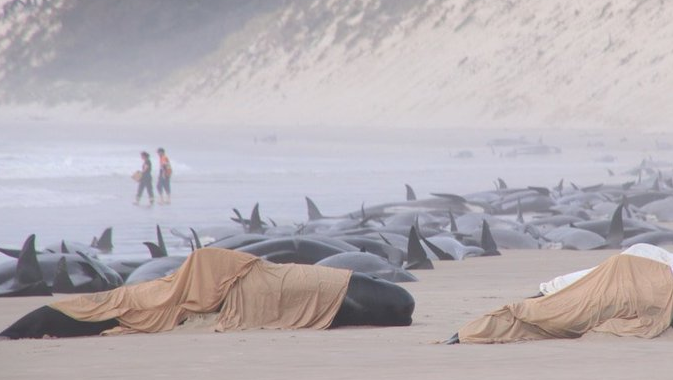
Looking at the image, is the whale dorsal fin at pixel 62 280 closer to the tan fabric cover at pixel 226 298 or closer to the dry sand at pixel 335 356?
the dry sand at pixel 335 356

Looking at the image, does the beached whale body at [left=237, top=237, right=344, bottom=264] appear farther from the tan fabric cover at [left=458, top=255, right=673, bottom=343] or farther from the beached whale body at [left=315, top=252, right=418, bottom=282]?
the tan fabric cover at [left=458, top=255, right=673, bottom=343]

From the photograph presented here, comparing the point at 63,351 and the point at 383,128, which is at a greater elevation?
the point at 383,128

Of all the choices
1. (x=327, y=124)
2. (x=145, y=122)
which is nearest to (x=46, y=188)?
(x=327, y=124)

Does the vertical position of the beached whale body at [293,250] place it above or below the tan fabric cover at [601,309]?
above

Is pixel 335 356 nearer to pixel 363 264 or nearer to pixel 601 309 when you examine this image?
pixel 601 309

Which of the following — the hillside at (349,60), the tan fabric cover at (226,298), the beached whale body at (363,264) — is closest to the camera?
the tan fabric cover at (226,298)

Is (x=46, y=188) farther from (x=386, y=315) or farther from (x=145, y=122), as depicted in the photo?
(x=145, y=122)

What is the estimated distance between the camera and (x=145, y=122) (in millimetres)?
Answer: 107312

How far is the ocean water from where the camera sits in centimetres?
2244

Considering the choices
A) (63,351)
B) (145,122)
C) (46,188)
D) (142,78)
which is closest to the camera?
(63,351)

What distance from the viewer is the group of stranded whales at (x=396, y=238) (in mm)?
10863

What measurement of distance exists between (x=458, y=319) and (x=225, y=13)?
113 m

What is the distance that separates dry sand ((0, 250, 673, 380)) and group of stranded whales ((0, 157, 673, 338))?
109cm

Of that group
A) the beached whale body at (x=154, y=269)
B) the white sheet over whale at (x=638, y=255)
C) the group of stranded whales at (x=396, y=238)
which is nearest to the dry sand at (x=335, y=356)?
the white sheet over whale at (x=638, y=255)
